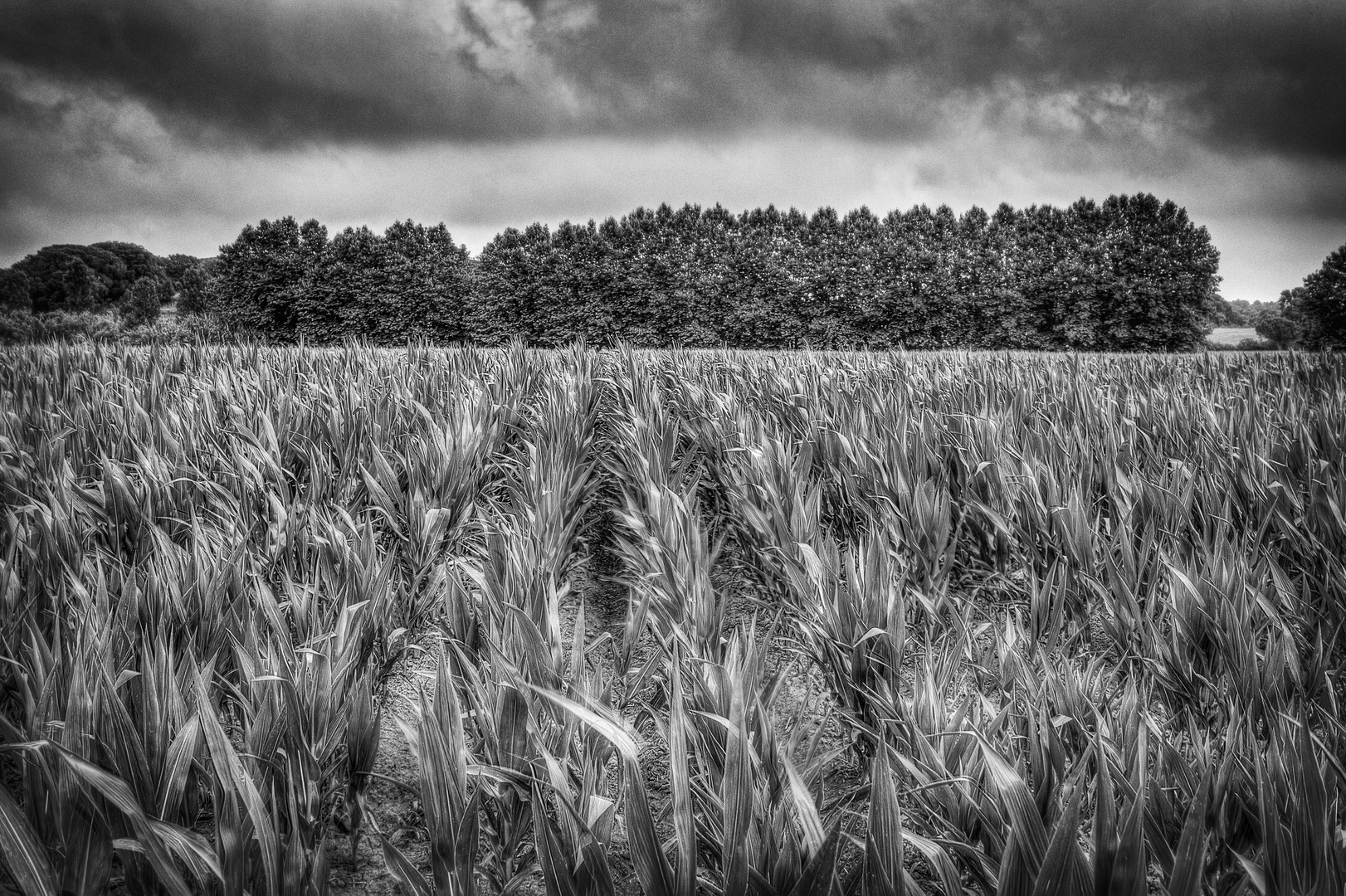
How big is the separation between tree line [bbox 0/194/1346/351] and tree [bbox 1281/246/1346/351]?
5.35 m

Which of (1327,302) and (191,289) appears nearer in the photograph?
(1327,302)

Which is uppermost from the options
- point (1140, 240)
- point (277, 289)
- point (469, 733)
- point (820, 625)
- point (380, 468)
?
point (1140, 240)

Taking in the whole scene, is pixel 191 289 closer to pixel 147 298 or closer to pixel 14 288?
pixel 147 298

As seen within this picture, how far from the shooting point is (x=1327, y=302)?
20922 millimetres

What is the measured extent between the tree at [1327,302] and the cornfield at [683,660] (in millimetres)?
23951

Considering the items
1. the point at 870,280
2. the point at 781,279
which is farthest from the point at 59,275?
the point at 870,280

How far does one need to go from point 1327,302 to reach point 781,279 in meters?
17.1

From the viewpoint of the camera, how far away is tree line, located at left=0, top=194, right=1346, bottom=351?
17906mm

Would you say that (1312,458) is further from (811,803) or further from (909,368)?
(909,368)

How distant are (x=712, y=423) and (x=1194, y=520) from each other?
206cm

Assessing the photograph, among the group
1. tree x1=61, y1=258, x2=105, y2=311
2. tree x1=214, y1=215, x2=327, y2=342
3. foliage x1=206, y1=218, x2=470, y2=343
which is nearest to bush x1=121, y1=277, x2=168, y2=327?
tree x1=61, y1=258, x2=105, y2=311

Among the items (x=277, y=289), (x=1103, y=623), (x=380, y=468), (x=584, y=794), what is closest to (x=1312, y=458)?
(x=1103, y=623)

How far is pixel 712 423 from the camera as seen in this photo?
359 centimetres

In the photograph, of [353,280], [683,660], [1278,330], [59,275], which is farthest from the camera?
[59,275]
